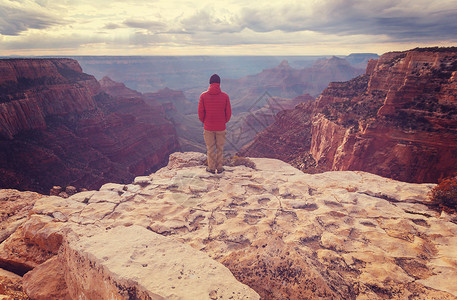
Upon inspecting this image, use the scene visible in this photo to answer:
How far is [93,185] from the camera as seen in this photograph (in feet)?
85.0

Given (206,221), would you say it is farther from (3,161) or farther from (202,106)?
(3,161)

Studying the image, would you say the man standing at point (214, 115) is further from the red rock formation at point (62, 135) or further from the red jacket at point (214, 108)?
the red rock formation at point (62, 135)

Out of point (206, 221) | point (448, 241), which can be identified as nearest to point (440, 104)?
point (448, 241)

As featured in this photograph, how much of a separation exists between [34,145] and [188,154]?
25547mm

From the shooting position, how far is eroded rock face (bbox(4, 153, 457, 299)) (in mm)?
2354

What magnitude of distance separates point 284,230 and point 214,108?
11.6ft

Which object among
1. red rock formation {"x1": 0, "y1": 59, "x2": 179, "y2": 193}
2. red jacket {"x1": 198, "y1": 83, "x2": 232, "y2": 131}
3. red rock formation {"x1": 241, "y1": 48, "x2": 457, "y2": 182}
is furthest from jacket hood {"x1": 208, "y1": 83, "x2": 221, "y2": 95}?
red rock formation {"x1": 0, "y1": 59, "x2": 179, "y2": 193}

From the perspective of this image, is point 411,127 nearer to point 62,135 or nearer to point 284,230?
point 284,230

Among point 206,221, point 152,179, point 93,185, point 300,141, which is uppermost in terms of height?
point 206,221

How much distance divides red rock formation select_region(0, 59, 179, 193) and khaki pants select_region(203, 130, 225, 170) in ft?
78.4

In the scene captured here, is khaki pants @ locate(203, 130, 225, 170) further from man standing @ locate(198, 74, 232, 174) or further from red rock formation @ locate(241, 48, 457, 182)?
red rock formation @ locate(241, 48, 457, 182)

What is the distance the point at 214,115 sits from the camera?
568 centimetres

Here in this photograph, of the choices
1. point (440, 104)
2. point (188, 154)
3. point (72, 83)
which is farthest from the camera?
point (72, 83)

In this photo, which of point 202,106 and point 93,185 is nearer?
point 202,106
